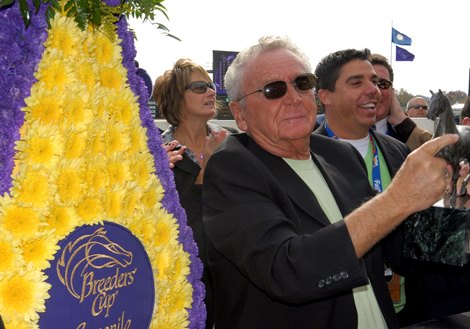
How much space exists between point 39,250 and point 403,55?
17449 millimetres

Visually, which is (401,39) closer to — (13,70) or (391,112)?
(391,112)

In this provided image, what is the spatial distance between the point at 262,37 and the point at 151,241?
858mm

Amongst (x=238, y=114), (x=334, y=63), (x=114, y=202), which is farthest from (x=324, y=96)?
(x=114, y=202)

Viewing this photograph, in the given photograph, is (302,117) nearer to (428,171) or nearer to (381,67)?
(428,171)

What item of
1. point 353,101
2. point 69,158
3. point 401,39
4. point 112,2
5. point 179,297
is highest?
point 401,39

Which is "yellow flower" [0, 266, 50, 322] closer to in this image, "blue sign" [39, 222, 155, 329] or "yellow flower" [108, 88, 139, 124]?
→ "blue sign" [39, 222, 155, 329]

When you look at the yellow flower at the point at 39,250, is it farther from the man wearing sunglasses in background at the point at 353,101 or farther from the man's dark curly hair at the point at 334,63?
the man's dark curly hair at the point at 334,63

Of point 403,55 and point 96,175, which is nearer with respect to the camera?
point 96,175

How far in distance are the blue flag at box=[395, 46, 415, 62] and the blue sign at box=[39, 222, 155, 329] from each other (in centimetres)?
1683

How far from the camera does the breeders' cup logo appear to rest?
1456 millimetres

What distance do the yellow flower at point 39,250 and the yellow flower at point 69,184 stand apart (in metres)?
0.13

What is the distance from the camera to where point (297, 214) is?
186cm

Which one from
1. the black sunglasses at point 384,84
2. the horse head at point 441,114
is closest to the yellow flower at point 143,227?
the horse head at point 441,114

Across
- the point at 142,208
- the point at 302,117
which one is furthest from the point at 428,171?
the point at 142,208
